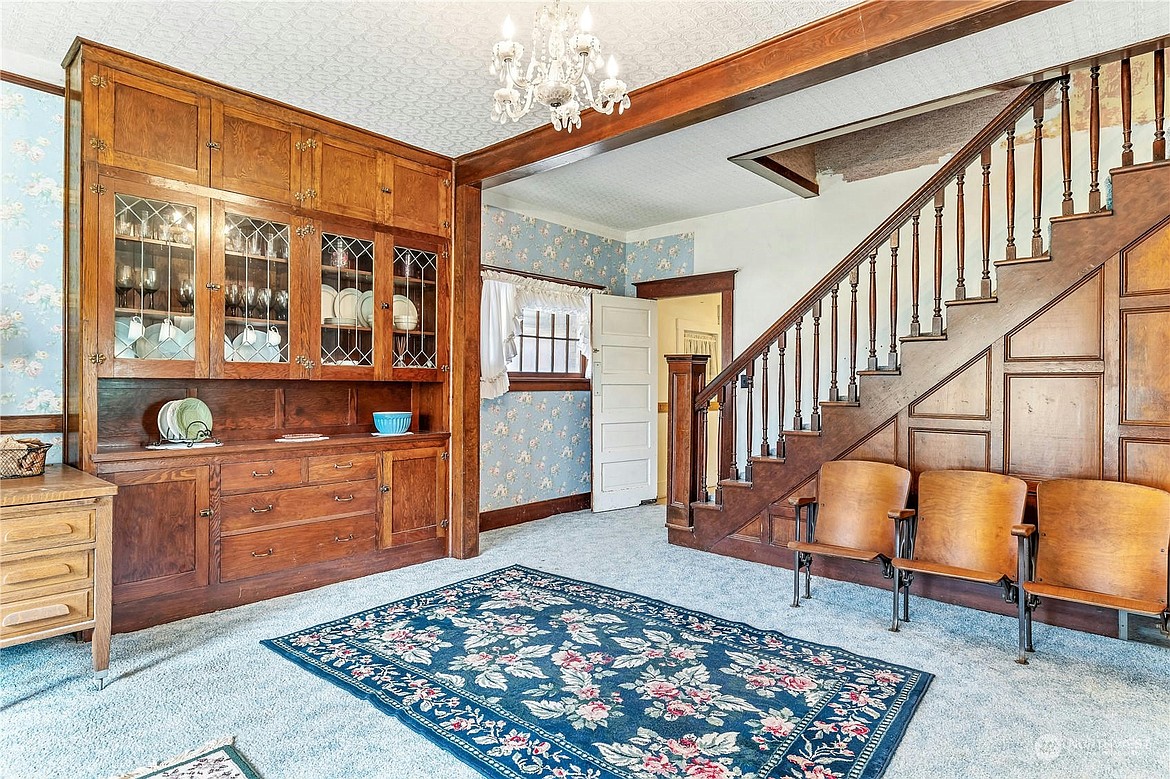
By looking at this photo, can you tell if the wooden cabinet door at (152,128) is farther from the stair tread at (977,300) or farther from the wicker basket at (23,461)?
the stair tread at (977,300)

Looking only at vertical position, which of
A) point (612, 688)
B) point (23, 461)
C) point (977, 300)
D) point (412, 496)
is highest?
point (977, 300)

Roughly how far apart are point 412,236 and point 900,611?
3725 mm

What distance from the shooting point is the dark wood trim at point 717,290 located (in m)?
6.34

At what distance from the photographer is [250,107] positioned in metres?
3.68

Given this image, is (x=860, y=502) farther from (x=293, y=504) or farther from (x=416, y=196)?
(x=416, y=196)

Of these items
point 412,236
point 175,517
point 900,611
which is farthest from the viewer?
point 412,236

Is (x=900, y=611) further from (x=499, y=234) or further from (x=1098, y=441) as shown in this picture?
(x=499, y=234)

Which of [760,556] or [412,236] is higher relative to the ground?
[412,236]

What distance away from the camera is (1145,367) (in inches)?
127

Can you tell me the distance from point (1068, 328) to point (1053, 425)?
1.64 feet

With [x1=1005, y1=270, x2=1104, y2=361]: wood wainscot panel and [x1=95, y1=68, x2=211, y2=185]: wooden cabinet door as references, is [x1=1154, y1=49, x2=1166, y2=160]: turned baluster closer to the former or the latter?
[x1=1005, y1=270, x2=1104, y2=361]: wood wainscot panel

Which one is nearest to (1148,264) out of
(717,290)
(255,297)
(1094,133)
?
(1094,133)

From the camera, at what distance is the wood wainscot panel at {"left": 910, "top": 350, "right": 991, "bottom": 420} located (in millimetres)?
3691

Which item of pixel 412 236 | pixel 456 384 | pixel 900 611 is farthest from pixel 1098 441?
pixel 412 236
